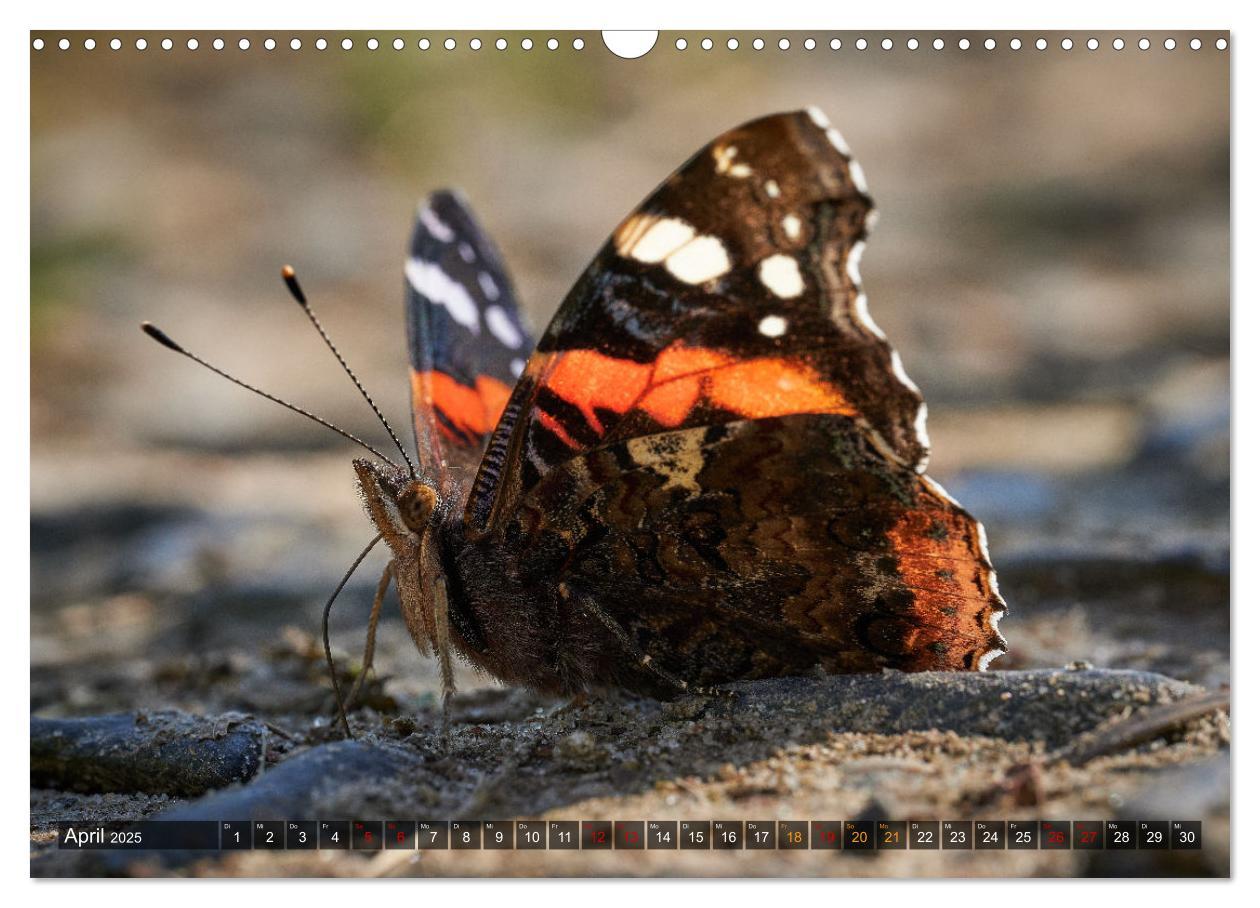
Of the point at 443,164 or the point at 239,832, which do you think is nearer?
the point at 239,832

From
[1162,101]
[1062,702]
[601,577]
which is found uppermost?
[1162,101]

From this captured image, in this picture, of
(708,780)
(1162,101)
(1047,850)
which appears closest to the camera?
(1047,850)

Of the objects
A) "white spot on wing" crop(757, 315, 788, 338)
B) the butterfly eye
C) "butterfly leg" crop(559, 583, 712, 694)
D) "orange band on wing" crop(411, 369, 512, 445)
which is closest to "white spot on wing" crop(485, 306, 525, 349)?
"orange band on wing" crop(411, 369, 512, 445)

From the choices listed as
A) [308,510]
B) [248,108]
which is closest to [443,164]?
[248,108]

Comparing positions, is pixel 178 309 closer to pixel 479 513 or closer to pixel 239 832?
pixel 479 513

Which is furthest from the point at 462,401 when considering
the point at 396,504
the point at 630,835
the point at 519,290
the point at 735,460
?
the point at 519,290

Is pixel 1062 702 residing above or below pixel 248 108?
below

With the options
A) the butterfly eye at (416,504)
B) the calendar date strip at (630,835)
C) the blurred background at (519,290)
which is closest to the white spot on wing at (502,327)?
the blurred background at (519,290)

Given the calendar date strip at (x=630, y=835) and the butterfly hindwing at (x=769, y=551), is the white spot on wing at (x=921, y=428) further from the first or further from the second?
the calendar date strip at (x=630, y=835)
